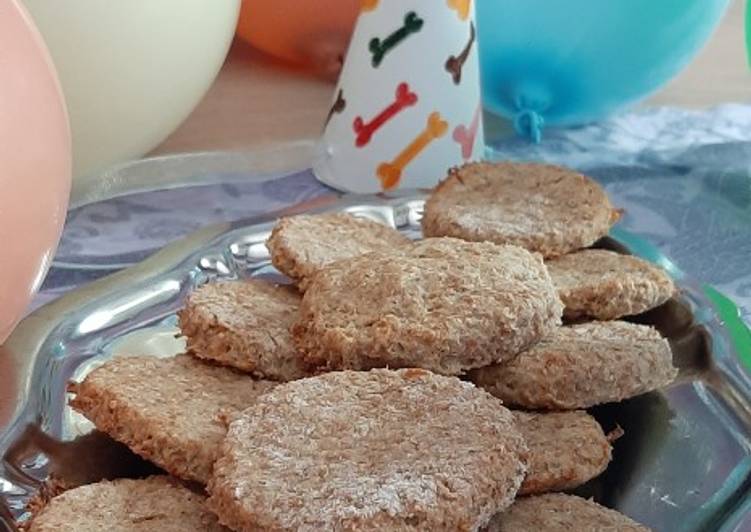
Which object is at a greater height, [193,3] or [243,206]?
[193,3]

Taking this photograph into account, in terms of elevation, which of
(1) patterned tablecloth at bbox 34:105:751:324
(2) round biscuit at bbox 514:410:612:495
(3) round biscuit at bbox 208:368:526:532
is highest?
(3) round biscuit at bbox 208:368:526:532

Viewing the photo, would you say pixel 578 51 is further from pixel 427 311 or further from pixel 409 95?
pixel 427 311

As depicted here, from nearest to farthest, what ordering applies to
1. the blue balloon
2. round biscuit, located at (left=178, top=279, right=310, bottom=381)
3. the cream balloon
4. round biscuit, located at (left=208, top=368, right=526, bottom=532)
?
round biscuit, located at (left=208, top=368, right=526, bottom=532), round biscuit, located at (left=178, top=279, right=310, bottom=381), the cream balloon, the blue balloon

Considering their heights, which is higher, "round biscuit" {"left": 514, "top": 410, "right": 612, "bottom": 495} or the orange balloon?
the orange balloon

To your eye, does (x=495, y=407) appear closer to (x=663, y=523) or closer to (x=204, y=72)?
(x=663, y=523)

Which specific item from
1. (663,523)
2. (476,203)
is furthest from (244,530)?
(476,203)

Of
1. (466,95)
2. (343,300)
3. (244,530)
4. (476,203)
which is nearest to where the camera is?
(244,530)

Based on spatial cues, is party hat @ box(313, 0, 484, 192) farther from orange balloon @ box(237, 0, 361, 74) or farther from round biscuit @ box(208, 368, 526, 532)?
round biscuit @ box(208, 368, 526, 532)

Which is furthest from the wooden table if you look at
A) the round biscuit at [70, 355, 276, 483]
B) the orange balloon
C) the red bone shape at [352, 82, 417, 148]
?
the round biscuit at [70, 355, 276, 483]
